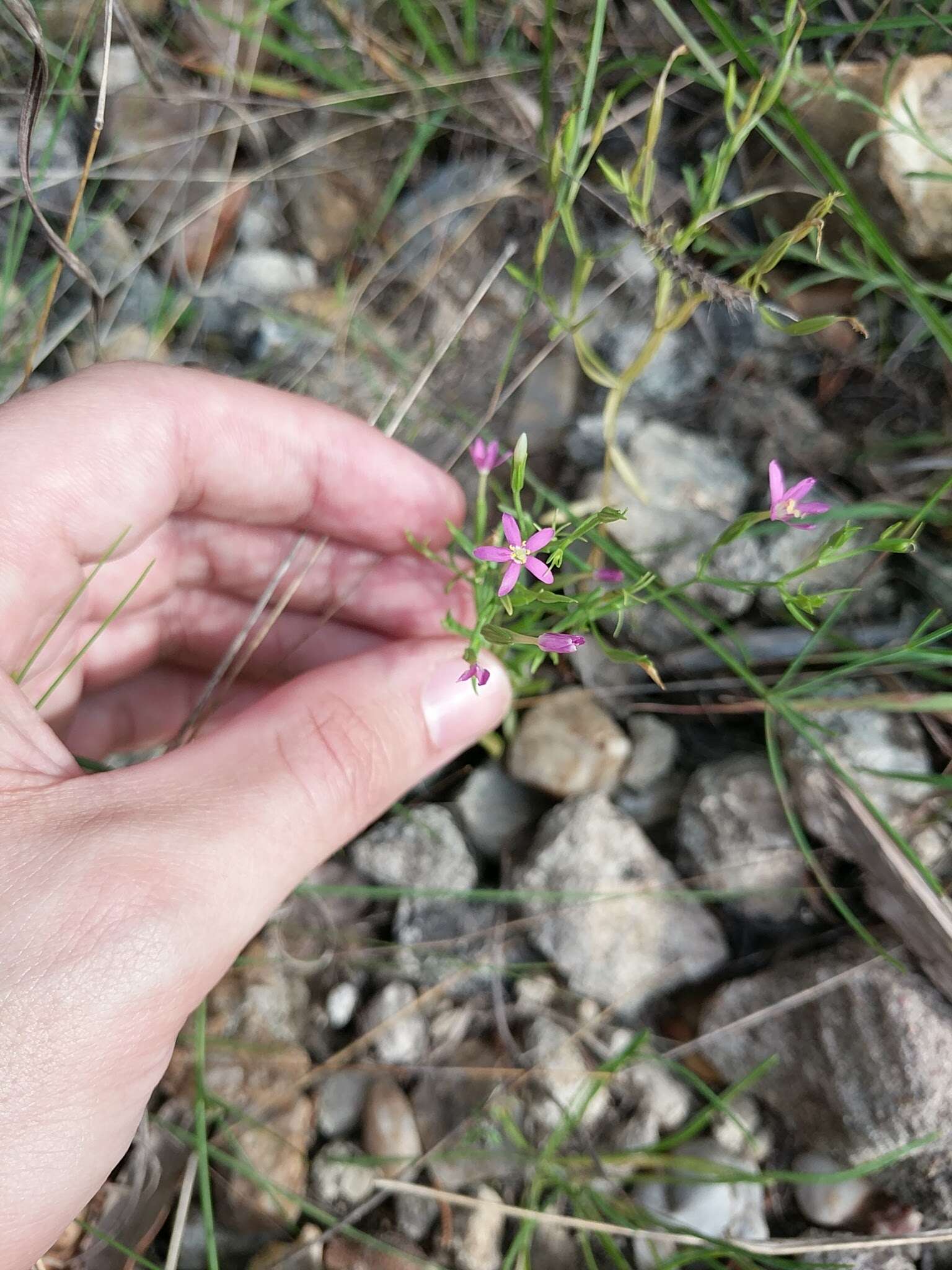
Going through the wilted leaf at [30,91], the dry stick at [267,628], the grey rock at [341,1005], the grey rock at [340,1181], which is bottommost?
the grey rock at [340,1181]

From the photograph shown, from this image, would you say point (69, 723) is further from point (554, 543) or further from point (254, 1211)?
point (554, 543)

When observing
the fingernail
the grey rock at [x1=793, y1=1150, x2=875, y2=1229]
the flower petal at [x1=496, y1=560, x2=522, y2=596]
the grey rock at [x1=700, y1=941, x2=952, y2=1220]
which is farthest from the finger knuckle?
the grey rock at [x1=793, y1=1150, x2=875, y2=1229]

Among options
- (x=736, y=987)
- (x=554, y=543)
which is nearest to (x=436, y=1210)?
(x=736, y=987)

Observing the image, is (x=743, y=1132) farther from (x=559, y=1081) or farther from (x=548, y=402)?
(x=548, y=402)

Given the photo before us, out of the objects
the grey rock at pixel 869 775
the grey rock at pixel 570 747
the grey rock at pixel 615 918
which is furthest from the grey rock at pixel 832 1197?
the grey rock at pixel 570 747

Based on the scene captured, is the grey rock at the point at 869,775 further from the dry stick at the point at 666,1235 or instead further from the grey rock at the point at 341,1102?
the grey rock at the point at 341,1102

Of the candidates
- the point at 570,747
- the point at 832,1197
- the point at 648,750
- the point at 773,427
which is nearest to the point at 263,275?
the point at 773,427
